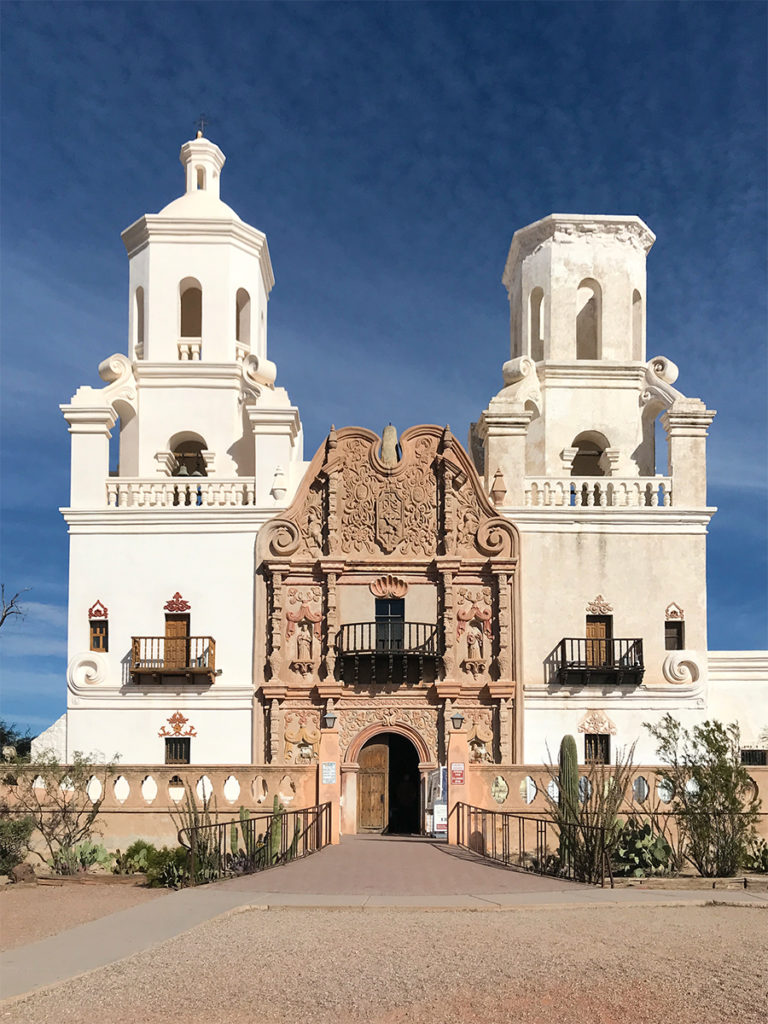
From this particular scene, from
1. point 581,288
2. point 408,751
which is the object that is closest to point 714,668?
point 408,751

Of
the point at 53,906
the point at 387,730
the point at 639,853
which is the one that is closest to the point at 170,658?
the point at 387,730

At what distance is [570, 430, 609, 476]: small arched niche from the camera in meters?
34.0

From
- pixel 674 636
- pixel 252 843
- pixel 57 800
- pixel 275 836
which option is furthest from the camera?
pixel 674 636

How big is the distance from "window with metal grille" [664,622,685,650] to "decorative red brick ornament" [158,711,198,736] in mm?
12260

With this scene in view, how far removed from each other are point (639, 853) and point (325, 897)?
5.92 m

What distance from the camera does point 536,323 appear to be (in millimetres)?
35812

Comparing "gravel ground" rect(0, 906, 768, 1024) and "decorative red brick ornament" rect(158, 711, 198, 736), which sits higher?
"decorative red brick ornament" rect(158, 711, 198, 736)

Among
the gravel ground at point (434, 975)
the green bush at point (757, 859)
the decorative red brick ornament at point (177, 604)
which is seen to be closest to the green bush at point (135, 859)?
the gravel ground at point (434, 975)

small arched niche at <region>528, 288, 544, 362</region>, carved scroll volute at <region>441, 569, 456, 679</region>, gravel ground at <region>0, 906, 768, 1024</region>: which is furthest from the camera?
small arched niche at <region>528, 288, 544, 362</region>

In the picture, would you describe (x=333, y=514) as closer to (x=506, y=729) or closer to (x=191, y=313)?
(x=506, y=729)

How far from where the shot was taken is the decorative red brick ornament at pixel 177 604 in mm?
30094

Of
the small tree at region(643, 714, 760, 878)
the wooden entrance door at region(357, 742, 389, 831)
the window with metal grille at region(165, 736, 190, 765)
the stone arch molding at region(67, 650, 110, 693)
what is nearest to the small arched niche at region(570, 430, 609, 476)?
the wooden entrance door at region(357, 742, 389, 831)

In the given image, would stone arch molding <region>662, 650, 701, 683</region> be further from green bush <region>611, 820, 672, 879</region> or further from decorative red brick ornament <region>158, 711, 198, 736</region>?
decorative red brick ornament <region>158, 711, 198, 736</region>

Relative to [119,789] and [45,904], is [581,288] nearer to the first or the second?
[119,789]
